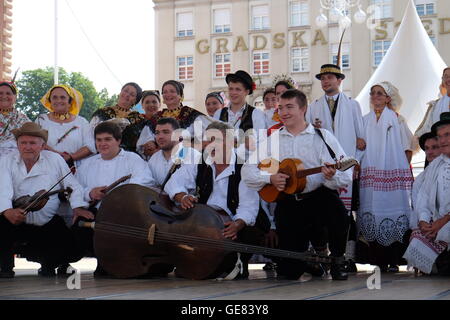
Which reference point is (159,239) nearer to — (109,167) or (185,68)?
(109,167)

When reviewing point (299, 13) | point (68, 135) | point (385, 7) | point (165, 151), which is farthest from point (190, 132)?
point (299, 13)

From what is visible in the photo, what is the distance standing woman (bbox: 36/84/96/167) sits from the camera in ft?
21.4

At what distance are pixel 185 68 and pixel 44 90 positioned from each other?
22.0 meters

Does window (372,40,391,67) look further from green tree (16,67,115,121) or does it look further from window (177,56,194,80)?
green tree (16,67,115,121)

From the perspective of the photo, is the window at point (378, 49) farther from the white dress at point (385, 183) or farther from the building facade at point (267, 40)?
the white dress at point (385, 183)

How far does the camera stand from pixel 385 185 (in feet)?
20.5

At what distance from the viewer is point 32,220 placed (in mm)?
5719

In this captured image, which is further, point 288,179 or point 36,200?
point 36,200

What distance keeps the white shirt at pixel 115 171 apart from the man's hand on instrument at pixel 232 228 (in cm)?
106

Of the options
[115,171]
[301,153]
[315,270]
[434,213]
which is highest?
[301,153]

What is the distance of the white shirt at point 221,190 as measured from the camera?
17.1ft

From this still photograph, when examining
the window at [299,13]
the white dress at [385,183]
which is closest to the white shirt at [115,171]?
the white dress at [385,183]
